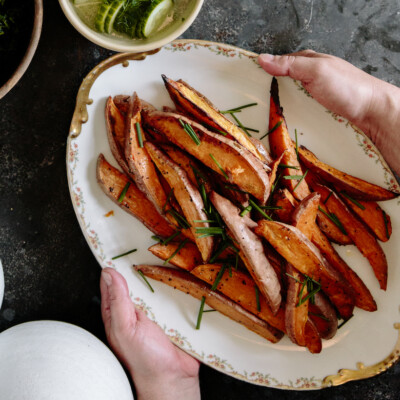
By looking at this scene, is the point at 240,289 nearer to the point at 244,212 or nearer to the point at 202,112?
the point at 244,212

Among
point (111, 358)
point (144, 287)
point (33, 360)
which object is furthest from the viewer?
point (144, 287)

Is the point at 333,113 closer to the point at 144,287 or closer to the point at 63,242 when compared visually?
the point at 144,287

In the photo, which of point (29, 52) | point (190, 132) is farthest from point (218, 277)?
point (29, 52)

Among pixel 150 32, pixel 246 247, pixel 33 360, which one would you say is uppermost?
pixel 150 32

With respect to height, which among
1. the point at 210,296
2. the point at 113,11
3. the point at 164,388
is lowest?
the point at 164,388

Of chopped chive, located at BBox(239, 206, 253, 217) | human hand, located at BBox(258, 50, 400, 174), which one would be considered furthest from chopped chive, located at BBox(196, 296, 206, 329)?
human hand, located at BBox(258, 50, 400, 174)

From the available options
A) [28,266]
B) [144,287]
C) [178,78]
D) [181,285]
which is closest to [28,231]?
[28,266]
